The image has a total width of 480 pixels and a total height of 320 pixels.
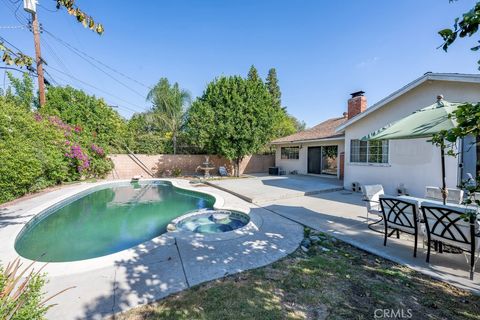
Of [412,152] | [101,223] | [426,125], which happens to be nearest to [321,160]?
[412,152]

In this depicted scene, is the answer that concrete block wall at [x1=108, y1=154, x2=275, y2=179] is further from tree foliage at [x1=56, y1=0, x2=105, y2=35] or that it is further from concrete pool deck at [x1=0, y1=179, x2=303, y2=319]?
tree foliage at [x1=56, y1=0, x2=105, y2=35]

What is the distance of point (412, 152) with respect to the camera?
8789mm

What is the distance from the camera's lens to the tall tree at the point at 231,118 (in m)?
15.5

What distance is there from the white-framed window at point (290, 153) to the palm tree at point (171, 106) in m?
10.7

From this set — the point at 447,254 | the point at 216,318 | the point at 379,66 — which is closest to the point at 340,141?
the point at 379,66

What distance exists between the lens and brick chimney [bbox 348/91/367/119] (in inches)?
511

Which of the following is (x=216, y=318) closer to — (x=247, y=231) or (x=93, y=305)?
(x=93, y=305)

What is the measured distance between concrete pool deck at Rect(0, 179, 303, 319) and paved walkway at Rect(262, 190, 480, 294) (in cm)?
103

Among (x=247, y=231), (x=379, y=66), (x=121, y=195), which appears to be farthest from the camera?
(x=121, y=195)

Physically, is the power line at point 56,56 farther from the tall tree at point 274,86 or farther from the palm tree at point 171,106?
the tall tree at point 274,86

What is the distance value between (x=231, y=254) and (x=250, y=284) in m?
1.02

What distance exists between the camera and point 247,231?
5.53 m

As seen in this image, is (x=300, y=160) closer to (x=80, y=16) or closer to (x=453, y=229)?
(x=453, y=229)

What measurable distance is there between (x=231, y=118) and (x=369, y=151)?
9.00 metres
